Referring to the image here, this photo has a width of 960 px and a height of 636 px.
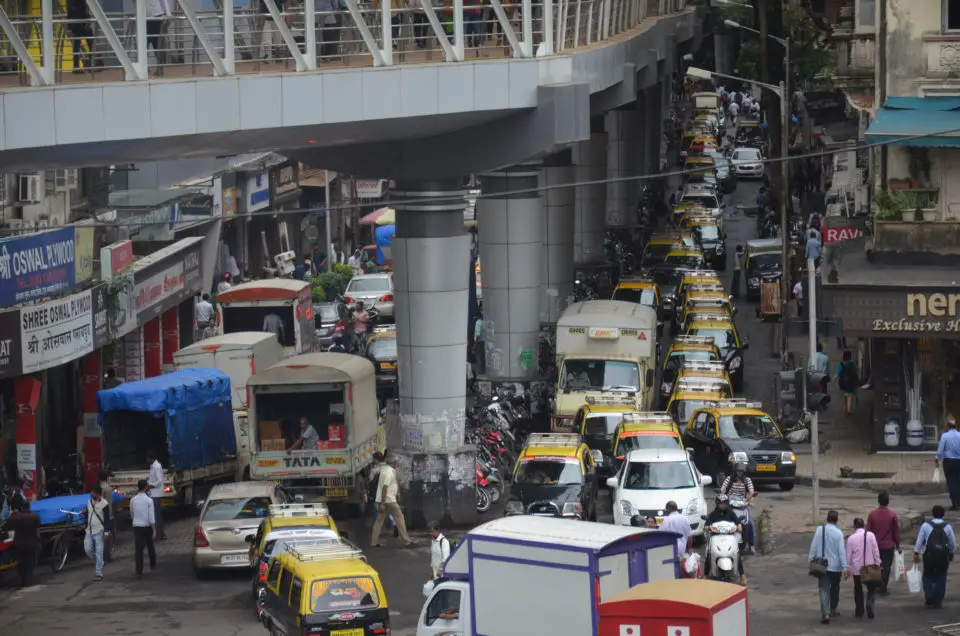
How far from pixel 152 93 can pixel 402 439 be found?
10759mm

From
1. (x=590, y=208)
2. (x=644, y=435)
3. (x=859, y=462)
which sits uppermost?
(x=590, y=208)

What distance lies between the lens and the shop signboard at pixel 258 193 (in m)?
61.0

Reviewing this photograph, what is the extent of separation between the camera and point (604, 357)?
38.4m

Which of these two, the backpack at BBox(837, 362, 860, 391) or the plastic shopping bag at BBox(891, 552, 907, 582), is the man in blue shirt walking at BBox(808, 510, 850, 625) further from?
the backpack at BBox(837, 362, 860, 391)

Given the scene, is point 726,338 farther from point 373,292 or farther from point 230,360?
point 373,292

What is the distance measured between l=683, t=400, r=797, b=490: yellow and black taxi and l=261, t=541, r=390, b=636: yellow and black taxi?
11.6 m

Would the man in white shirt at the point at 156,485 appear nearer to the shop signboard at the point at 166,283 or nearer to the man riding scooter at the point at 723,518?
the shop signboard at the point at 166,283

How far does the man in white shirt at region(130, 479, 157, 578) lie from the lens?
2806cm

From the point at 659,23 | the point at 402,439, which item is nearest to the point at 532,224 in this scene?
the point at 402,439

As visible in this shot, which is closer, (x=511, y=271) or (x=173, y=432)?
(x=173, y=432)

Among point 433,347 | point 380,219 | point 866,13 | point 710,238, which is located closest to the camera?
point 433,347

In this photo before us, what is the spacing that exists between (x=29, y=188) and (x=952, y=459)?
57.8 feet

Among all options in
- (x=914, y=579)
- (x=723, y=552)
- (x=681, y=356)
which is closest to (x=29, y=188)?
(x=681, y=356)

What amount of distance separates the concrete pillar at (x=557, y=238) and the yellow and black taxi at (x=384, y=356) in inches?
191
